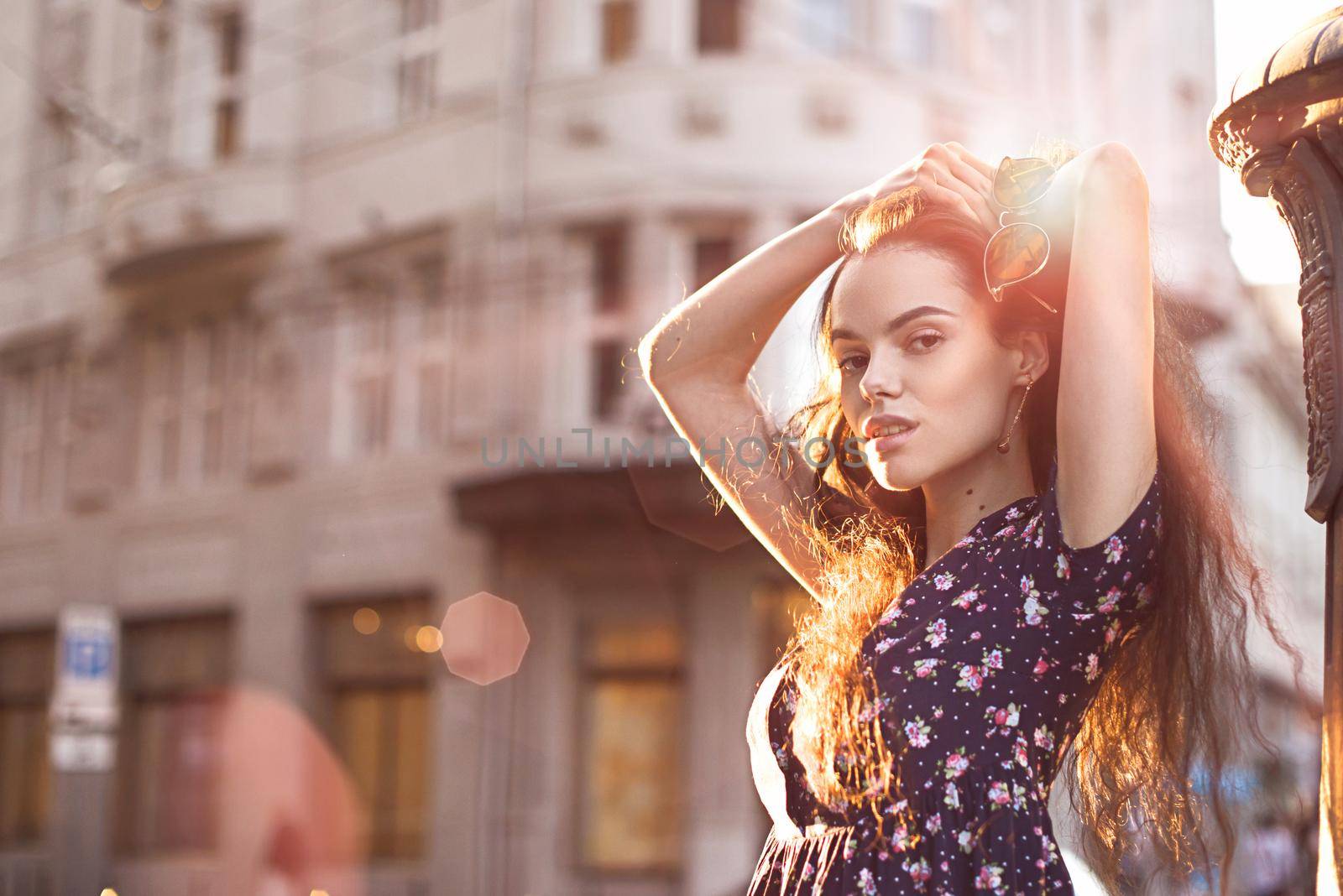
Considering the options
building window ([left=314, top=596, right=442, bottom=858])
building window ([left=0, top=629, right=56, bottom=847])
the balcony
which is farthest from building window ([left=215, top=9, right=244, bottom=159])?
building window ([left=0, top=629, right=56, bottom=847])

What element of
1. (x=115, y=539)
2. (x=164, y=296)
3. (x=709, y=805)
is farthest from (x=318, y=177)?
(x=709, y=805)

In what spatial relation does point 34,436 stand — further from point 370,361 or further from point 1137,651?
point 1137,651

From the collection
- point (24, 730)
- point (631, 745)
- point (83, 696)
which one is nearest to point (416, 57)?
point (631, 745)

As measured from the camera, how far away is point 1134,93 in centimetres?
1465

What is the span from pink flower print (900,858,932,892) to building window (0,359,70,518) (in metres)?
17.5

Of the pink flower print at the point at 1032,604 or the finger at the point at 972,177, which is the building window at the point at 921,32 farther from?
the pink flower print at the point at 1032,604

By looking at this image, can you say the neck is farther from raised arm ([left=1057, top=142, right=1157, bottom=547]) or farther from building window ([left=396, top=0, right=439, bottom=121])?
building window ([left=396, top=0, right=439, bottom=121])

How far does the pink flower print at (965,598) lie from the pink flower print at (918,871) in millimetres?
254

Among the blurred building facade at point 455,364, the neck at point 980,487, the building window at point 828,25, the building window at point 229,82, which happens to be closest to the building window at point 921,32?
the blurred building facade at point 455,364

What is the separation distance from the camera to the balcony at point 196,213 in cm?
1497

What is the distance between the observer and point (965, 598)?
1.55m

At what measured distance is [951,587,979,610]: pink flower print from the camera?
1.55 meters

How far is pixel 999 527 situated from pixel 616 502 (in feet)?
34.5

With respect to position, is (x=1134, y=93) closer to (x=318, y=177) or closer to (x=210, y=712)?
(x=318, y=177)
